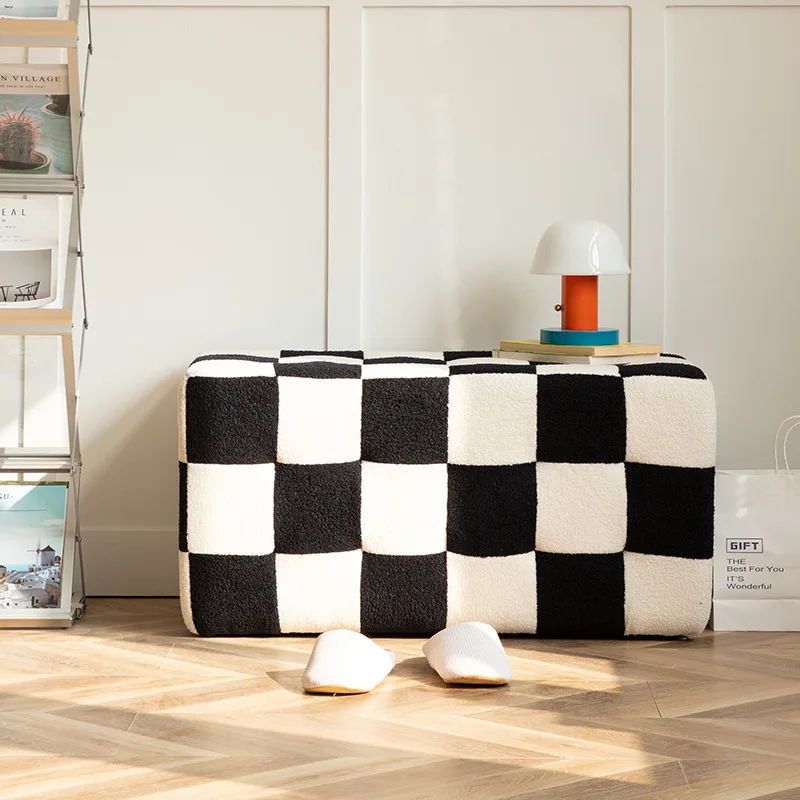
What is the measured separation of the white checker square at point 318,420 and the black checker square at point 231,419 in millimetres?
21

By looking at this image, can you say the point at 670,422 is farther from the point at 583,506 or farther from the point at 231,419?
the point at 231,419

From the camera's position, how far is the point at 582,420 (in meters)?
1.91

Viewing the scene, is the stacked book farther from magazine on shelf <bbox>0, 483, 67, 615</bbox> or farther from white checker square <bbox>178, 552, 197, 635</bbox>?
magazine on shelf <bbox>0, 483, 67, 615</bbox>

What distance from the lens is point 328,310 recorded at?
7.70 feet

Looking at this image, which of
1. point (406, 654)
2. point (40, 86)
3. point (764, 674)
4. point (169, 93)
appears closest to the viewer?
point (764, 674)

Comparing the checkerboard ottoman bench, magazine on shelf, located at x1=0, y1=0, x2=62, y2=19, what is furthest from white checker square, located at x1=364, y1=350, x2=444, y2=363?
Answer: magazine on shelf, located at x1=0, y1=0, x2=62, y2=19

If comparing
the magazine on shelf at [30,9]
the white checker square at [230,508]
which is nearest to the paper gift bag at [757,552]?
the white checker square at [230,508]

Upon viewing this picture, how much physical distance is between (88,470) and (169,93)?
2.75ft

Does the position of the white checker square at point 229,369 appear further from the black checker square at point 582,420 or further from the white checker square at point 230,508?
the black checker square at point 582,420

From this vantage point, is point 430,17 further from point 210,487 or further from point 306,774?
point 306,774

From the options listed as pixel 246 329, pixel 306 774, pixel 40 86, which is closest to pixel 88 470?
pixel 246 329

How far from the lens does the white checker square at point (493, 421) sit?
6.26 ft

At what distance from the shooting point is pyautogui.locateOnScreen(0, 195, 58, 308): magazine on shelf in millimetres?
2037

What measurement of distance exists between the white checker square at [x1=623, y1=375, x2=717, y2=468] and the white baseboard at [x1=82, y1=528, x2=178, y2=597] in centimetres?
105
